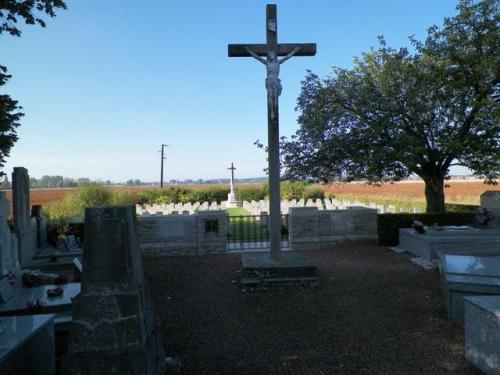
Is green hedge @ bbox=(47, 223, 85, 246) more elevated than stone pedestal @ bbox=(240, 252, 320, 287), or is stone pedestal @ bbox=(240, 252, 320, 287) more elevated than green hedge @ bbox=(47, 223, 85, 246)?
green hedge @ bbox=(47, 223, 85, 246)

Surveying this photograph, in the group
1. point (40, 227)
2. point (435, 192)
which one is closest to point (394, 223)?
point (435, 192)

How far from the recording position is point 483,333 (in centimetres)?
360

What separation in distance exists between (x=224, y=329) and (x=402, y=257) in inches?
242

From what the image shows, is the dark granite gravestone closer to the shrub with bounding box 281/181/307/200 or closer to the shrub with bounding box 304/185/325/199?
the shrub with bounding box 281/181/307/200

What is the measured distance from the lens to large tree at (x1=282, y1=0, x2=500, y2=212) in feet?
33.9

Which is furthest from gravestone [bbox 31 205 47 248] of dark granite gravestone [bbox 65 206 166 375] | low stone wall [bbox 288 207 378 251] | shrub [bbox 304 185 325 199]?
shrub [bbox 304 185 325 199]

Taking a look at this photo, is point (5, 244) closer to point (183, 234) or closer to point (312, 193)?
point (183, 234)

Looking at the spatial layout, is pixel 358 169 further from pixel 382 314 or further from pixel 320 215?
pixel 382 314

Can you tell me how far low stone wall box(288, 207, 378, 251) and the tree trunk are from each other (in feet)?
8.84

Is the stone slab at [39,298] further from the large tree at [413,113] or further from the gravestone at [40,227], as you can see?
the large tree at [413,113]

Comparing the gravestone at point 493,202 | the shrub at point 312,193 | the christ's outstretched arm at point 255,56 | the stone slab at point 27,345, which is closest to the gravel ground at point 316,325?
the stone slab at point 27,345

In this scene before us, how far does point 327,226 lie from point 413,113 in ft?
14.5

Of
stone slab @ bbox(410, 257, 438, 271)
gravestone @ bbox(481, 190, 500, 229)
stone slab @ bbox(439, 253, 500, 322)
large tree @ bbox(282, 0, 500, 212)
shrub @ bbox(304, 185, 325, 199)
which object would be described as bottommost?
stone slab @ bbox(410, 257, 438, 271)

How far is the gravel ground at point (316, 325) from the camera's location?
3.92m
